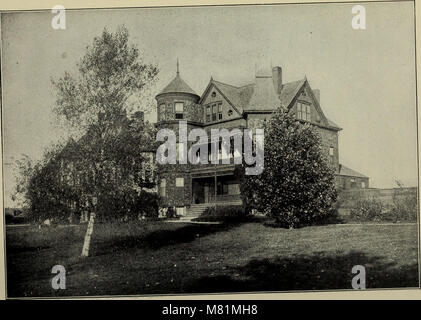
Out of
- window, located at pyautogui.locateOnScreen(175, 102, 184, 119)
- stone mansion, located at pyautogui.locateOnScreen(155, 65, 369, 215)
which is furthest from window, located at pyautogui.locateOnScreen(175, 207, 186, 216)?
window, located at pyautogui.locateOnScreen(175, 102, 184, 119)

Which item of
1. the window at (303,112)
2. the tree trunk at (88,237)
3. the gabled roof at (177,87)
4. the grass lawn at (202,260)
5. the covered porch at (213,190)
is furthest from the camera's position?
the covered porch at (213,190)

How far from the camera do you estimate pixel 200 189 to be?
11555 millimetres

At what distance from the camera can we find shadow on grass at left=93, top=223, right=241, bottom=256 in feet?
33.0

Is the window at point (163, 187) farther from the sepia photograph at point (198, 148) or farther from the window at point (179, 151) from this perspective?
the window at point (179, 151)

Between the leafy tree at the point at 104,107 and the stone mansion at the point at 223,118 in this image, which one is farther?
the stone mansion at the point at 223,118

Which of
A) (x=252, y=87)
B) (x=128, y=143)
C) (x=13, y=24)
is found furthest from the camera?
(x=252, y=87)

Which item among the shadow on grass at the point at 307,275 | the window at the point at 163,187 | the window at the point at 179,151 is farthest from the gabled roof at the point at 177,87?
the shadow on grass at the point at 307,275

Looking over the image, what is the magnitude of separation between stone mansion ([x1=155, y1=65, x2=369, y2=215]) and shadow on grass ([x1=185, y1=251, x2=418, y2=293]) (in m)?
2.06

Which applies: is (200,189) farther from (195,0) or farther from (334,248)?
(195,0)

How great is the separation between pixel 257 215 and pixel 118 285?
4219mm

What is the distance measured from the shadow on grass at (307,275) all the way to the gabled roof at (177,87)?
16.1ft

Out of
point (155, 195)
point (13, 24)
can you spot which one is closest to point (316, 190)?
point (155, 195)

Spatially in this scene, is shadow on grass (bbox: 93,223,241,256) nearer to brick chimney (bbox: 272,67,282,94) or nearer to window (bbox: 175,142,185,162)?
window (bbox: 175,142,185,162)

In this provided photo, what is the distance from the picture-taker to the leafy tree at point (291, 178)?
10875 millimetres
